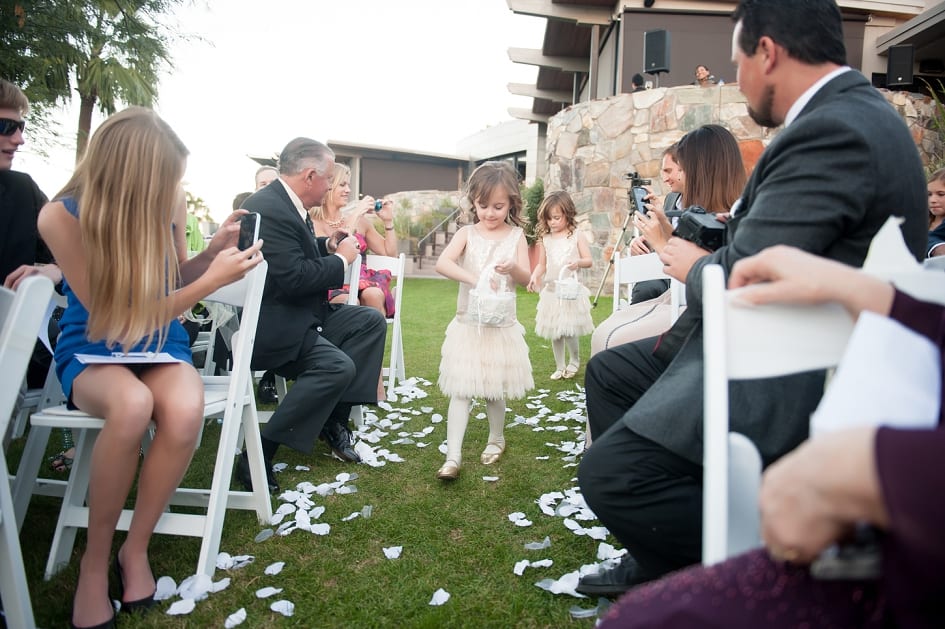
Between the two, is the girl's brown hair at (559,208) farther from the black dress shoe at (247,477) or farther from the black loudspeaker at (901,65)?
the black loudspeaker at (901,65)

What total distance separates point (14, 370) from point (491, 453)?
8.48 ft

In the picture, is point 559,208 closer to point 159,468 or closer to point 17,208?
point 17,208

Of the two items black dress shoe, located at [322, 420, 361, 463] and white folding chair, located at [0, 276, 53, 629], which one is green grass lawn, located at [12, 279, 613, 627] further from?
white folding chair, located at [0, 276, 53, 629]

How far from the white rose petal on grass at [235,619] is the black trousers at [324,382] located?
1278 millimetres

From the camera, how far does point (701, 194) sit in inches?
129

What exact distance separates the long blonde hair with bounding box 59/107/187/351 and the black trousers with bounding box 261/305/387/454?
1145 millimetres

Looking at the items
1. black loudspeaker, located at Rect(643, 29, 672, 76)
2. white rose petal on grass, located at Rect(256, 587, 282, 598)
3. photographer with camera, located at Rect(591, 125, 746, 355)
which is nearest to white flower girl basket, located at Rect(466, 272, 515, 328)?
photographer with camera, located at Rect(591, 125, 746, 355)

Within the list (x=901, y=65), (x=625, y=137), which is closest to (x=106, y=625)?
(x=625, y=137)

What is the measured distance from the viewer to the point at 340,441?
148 inches

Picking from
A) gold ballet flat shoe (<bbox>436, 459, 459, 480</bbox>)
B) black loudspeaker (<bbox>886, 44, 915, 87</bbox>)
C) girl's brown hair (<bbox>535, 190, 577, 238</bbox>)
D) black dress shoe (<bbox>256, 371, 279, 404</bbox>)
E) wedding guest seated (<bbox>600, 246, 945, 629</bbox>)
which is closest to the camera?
wedding guest seated (<bbox>600, 246, 945, 629</bbox>)

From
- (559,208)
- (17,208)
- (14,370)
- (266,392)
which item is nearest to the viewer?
(14,370)

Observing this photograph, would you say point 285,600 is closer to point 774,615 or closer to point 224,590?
point 224,590

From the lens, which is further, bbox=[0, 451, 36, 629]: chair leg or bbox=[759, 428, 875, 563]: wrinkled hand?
bbox=[0, 451, 36, 629]: chair leg

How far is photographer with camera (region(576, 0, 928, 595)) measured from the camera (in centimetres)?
151
